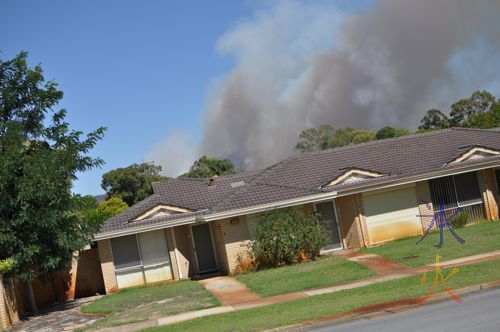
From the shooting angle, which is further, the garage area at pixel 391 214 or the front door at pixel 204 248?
the front door at pixel 204 248

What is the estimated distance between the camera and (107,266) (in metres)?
23.6

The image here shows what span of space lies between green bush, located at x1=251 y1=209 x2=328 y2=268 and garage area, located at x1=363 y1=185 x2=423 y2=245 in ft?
9.17

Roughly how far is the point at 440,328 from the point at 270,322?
3.82 m

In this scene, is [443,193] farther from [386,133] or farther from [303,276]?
[386,133]

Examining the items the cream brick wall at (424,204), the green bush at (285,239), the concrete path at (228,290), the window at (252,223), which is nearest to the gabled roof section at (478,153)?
the cream brick wall at (424,204)

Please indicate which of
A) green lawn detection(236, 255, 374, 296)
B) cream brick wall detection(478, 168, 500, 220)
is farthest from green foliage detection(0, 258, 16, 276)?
cream brick wall detection(478, 168, 500, 220)

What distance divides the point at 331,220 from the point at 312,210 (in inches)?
49.3

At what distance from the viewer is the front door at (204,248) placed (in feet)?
81.1

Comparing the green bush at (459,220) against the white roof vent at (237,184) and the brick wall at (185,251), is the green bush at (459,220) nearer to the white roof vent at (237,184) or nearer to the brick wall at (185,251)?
the white roof vent at (237,184)

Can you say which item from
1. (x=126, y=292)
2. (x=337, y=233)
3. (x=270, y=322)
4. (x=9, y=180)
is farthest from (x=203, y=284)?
(x=270, y=322)

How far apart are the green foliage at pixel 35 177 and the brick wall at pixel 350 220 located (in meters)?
9.70

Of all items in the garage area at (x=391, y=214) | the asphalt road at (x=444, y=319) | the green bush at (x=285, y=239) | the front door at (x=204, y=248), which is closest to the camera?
the asphalt road at (x=444, y=319)

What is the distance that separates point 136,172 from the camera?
7375 cm

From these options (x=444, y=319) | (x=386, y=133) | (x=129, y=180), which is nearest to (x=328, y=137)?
(x=386, y=133)
